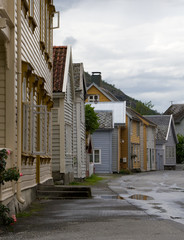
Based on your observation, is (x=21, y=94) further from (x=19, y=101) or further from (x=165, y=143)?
(x=165, y=143)

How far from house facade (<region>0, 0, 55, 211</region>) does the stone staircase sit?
1.25 ft

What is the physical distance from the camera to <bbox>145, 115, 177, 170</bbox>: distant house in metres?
66.5

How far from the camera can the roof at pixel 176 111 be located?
266 feet

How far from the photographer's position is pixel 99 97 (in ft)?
184

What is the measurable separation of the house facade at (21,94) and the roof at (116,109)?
29.9 meters

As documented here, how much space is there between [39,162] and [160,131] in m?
52.2

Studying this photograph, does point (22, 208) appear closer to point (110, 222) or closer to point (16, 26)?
point (110, 222)

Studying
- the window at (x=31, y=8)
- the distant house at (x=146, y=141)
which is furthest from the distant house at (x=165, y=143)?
the window at (x=31, y=8)

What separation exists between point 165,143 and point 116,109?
785 inches

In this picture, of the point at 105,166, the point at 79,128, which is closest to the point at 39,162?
the point at 79,128

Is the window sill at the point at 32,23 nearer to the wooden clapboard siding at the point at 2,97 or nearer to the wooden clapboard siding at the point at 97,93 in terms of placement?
the wooden clapboard siding at the point at 2,97

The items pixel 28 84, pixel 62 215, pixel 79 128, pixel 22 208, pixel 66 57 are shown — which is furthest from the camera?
pixel 79 128

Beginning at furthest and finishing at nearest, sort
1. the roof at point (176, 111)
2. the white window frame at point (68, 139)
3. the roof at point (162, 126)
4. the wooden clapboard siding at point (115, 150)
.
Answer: the roof at point (176, 111), the roof at point (162, 126), the wooden clapboard siding at point (115, 150), the white window frame at point (68, 139)

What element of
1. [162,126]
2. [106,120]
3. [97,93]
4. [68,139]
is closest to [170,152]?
[162,126]
